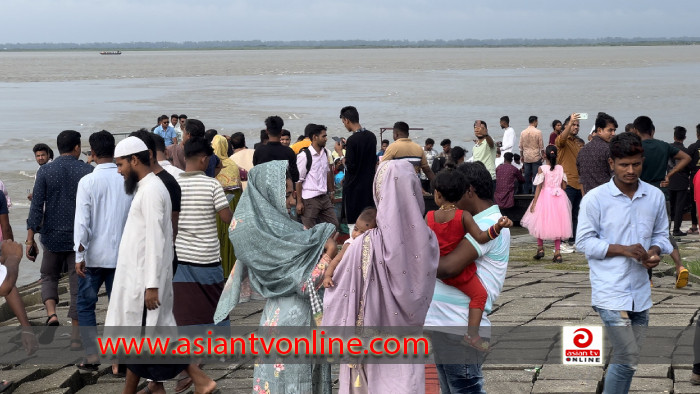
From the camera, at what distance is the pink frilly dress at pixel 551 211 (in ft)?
35.7

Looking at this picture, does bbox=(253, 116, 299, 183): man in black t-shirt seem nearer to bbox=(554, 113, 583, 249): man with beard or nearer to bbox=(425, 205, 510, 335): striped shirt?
bbox=(554, 113, 583, 249): man with beard

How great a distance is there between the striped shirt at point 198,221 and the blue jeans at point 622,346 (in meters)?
2.54

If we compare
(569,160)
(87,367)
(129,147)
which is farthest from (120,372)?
(569,160)

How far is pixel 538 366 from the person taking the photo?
6.34 meters

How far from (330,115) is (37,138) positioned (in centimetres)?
1457

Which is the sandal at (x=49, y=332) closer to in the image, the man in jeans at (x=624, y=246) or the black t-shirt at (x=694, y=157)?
the man in jeans at (x=624, y=246)

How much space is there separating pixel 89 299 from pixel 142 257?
3.97 ft

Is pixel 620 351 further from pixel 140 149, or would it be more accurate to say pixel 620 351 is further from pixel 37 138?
pixel 37 138

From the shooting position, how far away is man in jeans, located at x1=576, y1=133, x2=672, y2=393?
4.88m

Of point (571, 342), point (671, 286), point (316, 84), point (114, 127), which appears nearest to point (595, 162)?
point (671, 286)

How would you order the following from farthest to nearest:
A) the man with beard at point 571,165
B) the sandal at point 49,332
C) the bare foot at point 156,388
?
the man with beard at point 571,165, the sandal at point 49,332, the bare foot at point 156,388

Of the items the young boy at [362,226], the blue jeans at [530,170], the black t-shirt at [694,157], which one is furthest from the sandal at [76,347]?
the blue jeans at [530,170]

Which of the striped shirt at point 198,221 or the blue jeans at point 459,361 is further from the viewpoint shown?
the striped shirt at point 198,221

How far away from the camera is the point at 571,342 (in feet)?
22.1
